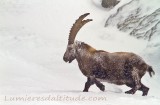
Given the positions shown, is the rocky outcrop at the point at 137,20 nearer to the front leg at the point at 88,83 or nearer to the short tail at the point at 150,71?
the short tail at the point at 150,71

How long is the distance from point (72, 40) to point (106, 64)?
27cm

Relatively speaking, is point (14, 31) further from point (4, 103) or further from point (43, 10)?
point (4, 103)

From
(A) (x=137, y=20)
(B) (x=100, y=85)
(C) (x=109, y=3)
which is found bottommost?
(B) (x=100, y=85)

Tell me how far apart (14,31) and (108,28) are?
613 millimetres

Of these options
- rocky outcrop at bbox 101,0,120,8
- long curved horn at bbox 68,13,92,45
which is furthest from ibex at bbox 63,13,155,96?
rocky outcrop at bbox 101,0,120,8

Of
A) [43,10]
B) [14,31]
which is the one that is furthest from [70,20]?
[14,31]

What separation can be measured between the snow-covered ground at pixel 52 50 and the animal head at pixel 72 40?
0.03 m

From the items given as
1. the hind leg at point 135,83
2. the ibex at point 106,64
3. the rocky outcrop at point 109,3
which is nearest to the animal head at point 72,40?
the ibex at point 106,64

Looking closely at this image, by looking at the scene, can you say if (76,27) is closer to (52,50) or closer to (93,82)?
(52,50)

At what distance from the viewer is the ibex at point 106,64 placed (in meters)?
2.68

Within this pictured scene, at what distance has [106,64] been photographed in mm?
2709

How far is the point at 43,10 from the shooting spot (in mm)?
2730

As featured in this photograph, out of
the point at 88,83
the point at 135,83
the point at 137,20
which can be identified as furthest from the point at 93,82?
the point at 137,20

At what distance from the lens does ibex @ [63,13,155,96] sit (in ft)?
8.79
